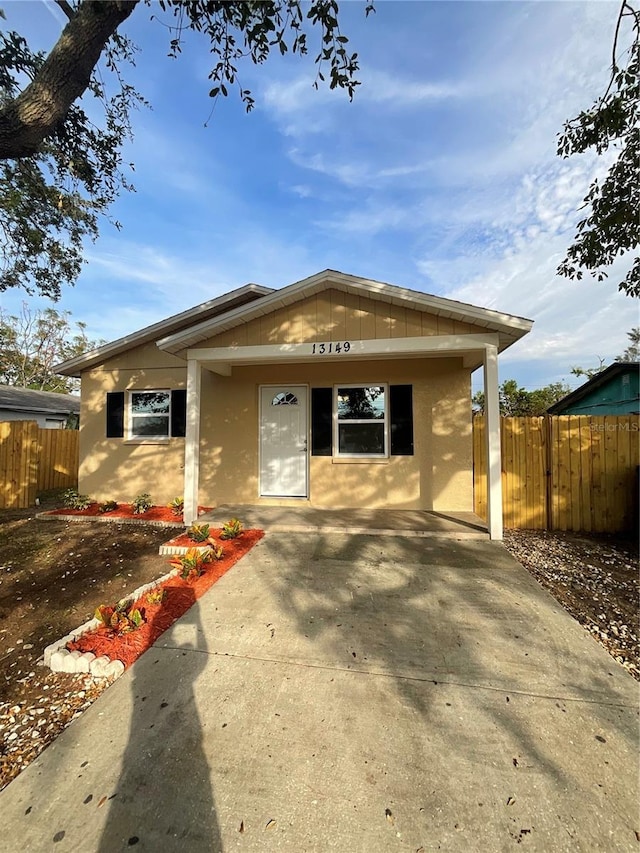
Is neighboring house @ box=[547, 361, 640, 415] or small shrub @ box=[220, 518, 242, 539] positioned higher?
neighboring house @ box=[547, 361, 640, 415]

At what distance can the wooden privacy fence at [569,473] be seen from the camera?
597cm

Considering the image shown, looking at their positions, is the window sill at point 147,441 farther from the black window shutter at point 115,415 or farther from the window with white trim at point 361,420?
the window with white trim at point 361,420

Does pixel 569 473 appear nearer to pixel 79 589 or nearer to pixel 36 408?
pixel 79 589

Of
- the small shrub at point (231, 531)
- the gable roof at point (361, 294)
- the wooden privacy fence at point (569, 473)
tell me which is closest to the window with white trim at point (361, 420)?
the wooden privacy fence at point (569, 473)

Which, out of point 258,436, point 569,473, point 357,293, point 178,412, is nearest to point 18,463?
point 178,412

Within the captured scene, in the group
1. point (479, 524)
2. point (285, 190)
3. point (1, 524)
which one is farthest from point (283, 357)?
point (285, 190)

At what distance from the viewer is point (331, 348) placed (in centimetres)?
565

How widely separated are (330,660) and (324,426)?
4.79m

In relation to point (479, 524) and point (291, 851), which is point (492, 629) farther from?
point (479, 524)

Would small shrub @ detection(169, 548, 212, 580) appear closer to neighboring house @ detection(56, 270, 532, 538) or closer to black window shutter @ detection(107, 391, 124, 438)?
neighboring house @ detection(56, 270, 532, 538)

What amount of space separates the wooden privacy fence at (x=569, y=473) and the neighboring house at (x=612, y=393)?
20.3 feet

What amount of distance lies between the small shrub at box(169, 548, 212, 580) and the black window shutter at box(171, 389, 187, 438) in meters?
3.72

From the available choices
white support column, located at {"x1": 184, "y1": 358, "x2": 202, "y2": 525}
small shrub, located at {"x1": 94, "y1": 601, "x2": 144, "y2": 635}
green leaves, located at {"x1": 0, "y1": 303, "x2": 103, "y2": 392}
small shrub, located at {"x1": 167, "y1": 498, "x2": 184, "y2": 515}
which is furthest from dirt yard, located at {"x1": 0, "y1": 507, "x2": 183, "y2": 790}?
green leaves, located at {"x1": 0, "y1": 303, "x2": 103, "y2": 392}

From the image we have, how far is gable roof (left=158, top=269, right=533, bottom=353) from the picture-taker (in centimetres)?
510
